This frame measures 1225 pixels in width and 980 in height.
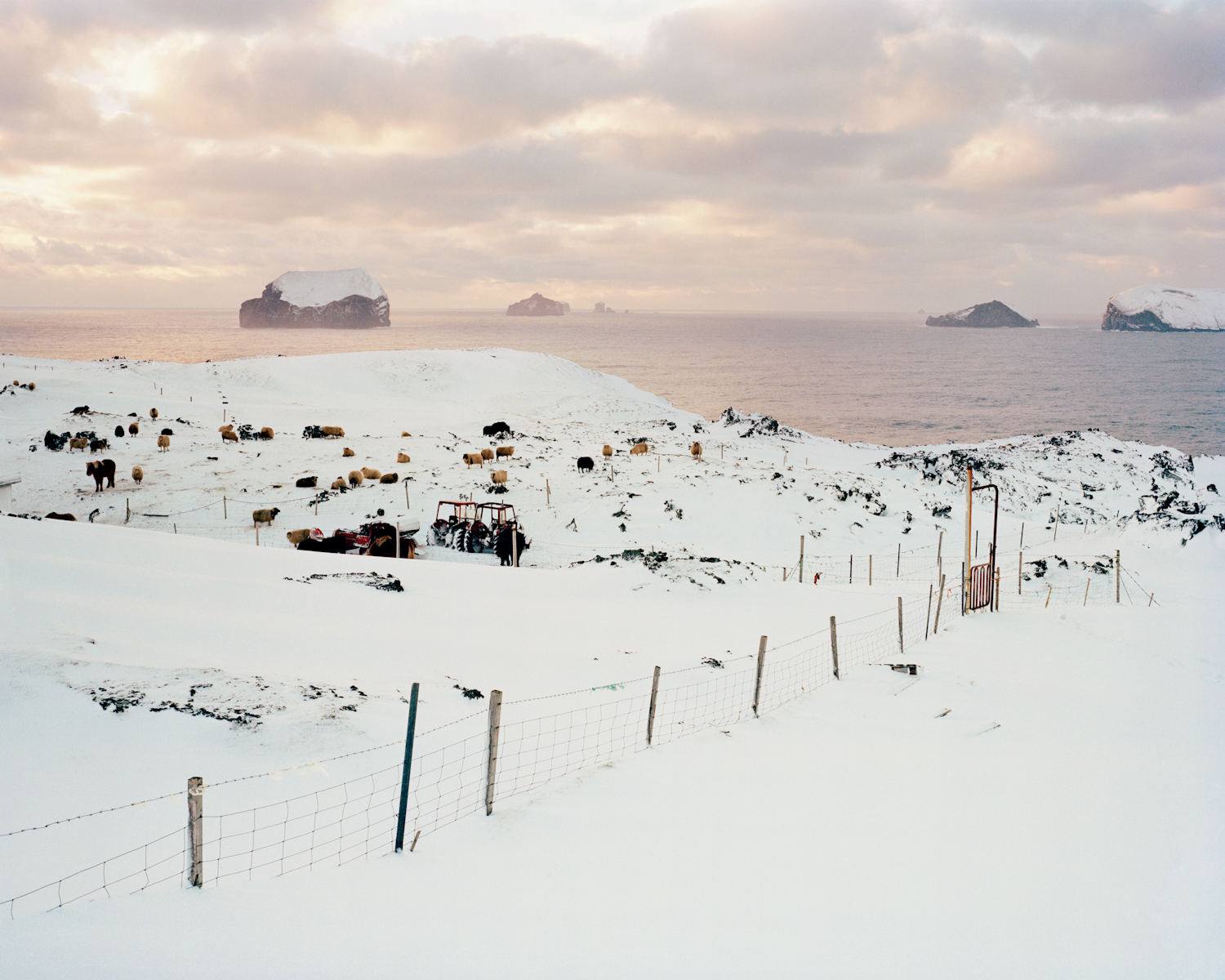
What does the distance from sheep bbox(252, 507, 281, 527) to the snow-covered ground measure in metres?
1.09

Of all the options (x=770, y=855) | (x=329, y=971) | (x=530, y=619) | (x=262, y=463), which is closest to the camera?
(x=329, y=971)

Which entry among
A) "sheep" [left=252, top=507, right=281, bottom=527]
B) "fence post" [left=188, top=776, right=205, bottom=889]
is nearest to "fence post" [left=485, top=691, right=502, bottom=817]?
"fence post" [left=188, top=776, right=205, bottom=889]

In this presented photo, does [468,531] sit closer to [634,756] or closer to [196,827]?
[634,756]

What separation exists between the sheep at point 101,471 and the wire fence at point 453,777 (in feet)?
98.5

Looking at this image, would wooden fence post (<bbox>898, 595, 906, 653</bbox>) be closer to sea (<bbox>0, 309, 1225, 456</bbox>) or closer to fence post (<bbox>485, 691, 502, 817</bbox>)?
fence post (<bbox>485, 691, 502, 817</bbox>)

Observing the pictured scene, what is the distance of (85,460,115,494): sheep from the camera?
1304 inches

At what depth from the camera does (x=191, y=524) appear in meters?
29.4

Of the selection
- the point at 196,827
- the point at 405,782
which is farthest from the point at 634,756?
the point at 196,827

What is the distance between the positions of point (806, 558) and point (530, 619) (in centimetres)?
1502

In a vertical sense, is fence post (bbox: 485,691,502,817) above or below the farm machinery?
above

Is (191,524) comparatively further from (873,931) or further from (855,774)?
(873,931)

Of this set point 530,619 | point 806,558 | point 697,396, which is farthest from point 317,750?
point 697,396

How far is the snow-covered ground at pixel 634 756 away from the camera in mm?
6039

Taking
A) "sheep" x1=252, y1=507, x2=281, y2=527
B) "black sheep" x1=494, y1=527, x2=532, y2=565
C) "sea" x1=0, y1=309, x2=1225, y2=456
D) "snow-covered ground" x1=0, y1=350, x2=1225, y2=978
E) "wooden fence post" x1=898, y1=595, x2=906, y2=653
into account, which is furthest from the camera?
"sea" x1=0, y1=309, x2=1225, y2=456
